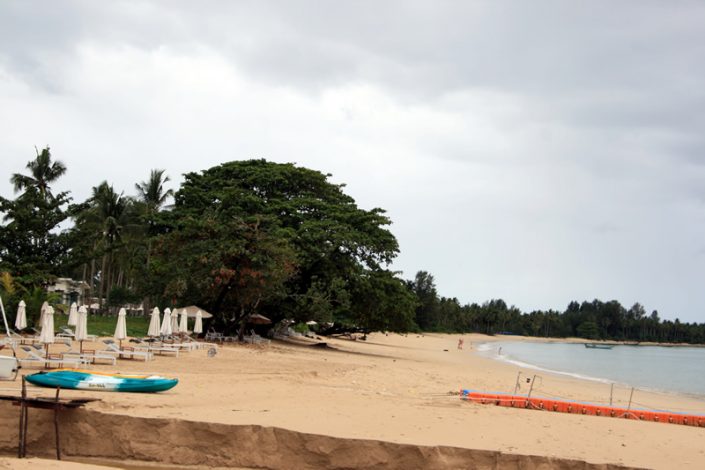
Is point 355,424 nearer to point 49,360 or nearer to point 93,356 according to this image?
point 49,360

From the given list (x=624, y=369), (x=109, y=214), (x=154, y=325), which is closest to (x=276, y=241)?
(x=154, y=325)

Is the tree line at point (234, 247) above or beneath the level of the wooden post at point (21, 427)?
above

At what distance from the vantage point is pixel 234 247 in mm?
24719

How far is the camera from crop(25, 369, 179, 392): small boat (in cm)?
1095

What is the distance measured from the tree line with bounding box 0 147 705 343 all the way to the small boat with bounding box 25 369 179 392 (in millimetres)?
12424

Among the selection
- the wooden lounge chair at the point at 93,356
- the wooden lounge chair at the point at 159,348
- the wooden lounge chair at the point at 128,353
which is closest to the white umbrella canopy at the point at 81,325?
the wooden lounge chair at the point at 93,356

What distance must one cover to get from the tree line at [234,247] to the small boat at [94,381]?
12.4 meters

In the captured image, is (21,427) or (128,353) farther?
(128,353)

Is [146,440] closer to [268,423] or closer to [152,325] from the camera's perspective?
[268,423]

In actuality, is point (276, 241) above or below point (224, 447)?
above

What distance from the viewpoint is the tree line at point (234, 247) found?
2541cm

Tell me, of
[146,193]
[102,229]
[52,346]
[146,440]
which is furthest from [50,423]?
[146,193]

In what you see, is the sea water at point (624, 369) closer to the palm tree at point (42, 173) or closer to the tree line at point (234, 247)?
the tree line at point (234, 247)

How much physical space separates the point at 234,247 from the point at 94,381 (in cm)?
1383
